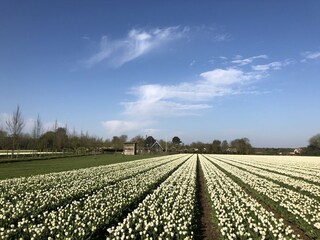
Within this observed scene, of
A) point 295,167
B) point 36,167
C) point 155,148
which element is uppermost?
point 155,148

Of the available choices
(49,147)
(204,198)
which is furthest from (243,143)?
(204,198)

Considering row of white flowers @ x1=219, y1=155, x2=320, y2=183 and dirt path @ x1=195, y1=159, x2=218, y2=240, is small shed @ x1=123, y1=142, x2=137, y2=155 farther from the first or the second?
dirt path @ x1=195, y1=159, x2=218, y2=240

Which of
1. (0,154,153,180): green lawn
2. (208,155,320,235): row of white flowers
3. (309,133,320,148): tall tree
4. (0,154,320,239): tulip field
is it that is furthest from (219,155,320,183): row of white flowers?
(309,133,320,148): tall tree

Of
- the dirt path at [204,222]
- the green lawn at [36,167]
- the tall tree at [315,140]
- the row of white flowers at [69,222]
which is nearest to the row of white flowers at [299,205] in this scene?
the dirt path at [204,222]

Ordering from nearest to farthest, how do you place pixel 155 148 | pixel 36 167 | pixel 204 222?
1. pixel 204 222
2. pixel 36 167
3. pixel 155 148

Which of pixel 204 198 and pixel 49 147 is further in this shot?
pixel 49 147

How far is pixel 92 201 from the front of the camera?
14875mm

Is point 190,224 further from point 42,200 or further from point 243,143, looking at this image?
point 243,143

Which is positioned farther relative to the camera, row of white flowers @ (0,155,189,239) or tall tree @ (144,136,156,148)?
tall tree @ (144,136,156,148)

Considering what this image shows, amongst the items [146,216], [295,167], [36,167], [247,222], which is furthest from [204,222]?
[295,167]

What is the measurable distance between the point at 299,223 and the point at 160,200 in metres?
5.87

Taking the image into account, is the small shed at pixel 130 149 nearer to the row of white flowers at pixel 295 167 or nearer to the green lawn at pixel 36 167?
the row of white flowers at pixel 295 167

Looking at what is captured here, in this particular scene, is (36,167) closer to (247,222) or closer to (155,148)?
(247,222)

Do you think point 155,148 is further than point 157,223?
Yes
